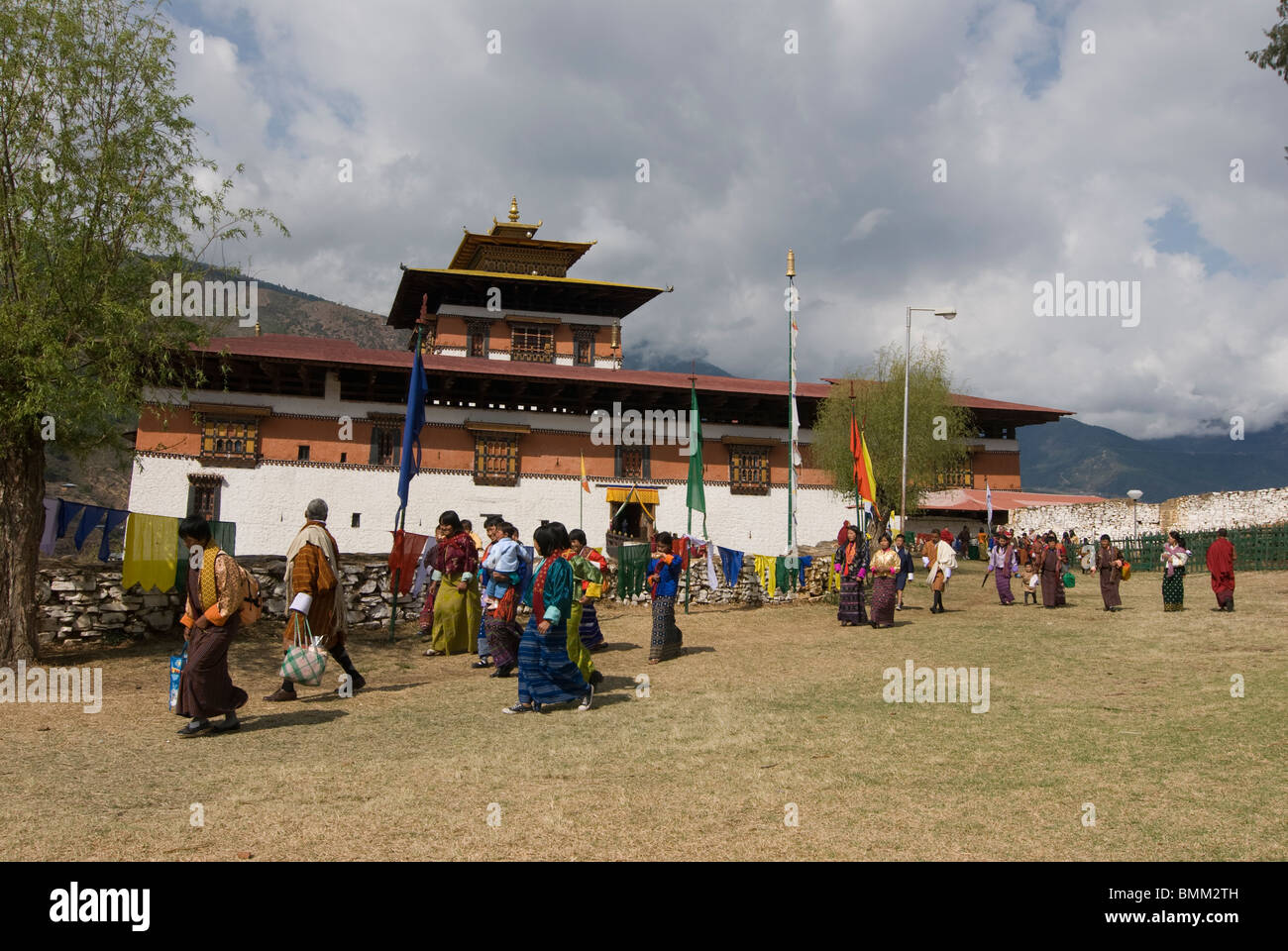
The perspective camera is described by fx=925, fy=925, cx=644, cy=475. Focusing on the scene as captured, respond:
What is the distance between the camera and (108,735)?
8055mm

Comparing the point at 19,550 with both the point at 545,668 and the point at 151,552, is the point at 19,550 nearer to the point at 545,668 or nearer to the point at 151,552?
the point at 151,552

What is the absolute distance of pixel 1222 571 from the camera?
52.6 ft

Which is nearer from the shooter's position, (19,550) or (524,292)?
(19,550)

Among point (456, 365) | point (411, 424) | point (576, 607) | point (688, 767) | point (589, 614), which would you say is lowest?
point (688, 767)

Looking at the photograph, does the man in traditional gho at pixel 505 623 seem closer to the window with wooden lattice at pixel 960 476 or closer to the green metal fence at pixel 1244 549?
the green metal fence at pixel 1244 549

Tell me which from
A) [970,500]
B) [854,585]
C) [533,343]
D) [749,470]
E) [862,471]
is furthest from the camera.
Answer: [533,343]

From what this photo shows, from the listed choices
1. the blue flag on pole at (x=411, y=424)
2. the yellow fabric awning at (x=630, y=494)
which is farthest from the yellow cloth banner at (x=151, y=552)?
the yellow fabric awning at (x=630, y=494)

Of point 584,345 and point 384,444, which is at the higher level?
point 584,345

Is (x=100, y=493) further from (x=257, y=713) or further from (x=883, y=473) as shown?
(x=257, y=713)

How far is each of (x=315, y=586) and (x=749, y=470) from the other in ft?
82.9

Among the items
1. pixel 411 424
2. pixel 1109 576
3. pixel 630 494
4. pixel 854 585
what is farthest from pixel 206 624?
pixel 630 494

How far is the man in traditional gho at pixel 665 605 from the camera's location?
41.2 ft

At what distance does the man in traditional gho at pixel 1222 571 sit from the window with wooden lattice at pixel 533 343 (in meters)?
26.5

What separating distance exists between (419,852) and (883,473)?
99.3 ft
